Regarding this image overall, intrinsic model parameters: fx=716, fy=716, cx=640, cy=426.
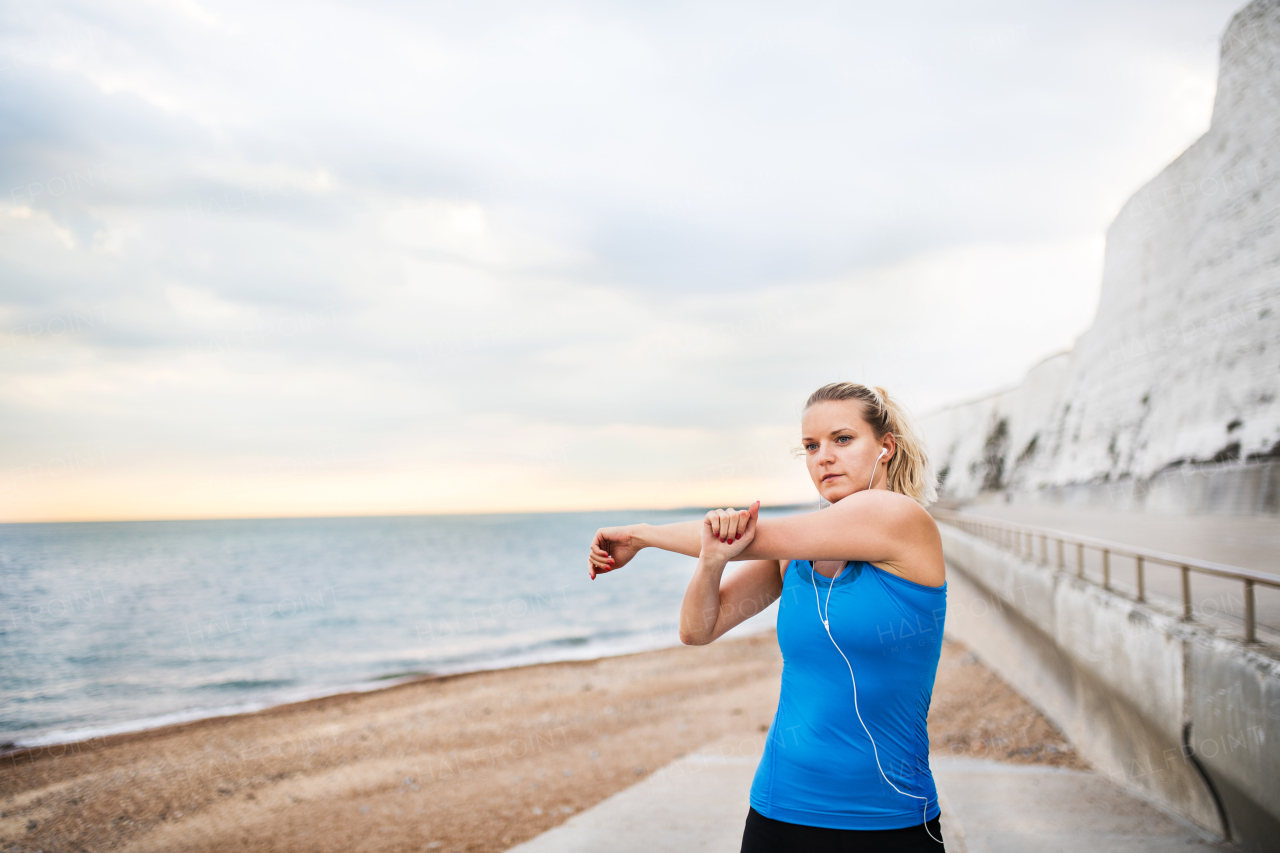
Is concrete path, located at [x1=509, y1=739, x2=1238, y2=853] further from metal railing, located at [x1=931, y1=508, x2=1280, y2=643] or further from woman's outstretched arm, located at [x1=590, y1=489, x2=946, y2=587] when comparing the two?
woman's outstretched arm, located at [x1=590, y1=489, x2=946, y2=587]

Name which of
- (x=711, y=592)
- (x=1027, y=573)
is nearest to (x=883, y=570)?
(x=711, y=592)

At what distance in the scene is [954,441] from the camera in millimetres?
58844

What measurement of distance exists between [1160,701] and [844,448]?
467 cm

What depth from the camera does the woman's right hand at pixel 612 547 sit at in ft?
5.93

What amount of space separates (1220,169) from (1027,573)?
17.4m

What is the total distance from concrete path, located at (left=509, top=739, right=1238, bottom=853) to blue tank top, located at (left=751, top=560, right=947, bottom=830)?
11.0 feet

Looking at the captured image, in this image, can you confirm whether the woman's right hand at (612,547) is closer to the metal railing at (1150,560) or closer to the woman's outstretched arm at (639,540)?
the woman's outstretched arm at (639,540)

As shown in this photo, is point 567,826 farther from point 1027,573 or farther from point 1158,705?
point 1027,573

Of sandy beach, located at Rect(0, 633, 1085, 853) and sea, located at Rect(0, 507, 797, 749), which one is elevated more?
sandy beach, located at Rect(0, 633, 1085, 853)

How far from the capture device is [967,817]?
5066mm

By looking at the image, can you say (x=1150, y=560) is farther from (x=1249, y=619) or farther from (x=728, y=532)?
(x=728, y=532)

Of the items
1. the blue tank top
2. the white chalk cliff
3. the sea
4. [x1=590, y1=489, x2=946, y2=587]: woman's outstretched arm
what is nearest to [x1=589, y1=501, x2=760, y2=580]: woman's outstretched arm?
[x1=590, y1=489, x2=946, y2=587]: woman's outstretched arm

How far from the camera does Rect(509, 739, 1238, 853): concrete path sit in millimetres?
A: 4520

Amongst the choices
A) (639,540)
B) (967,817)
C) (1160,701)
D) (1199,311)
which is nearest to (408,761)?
(967,817)
